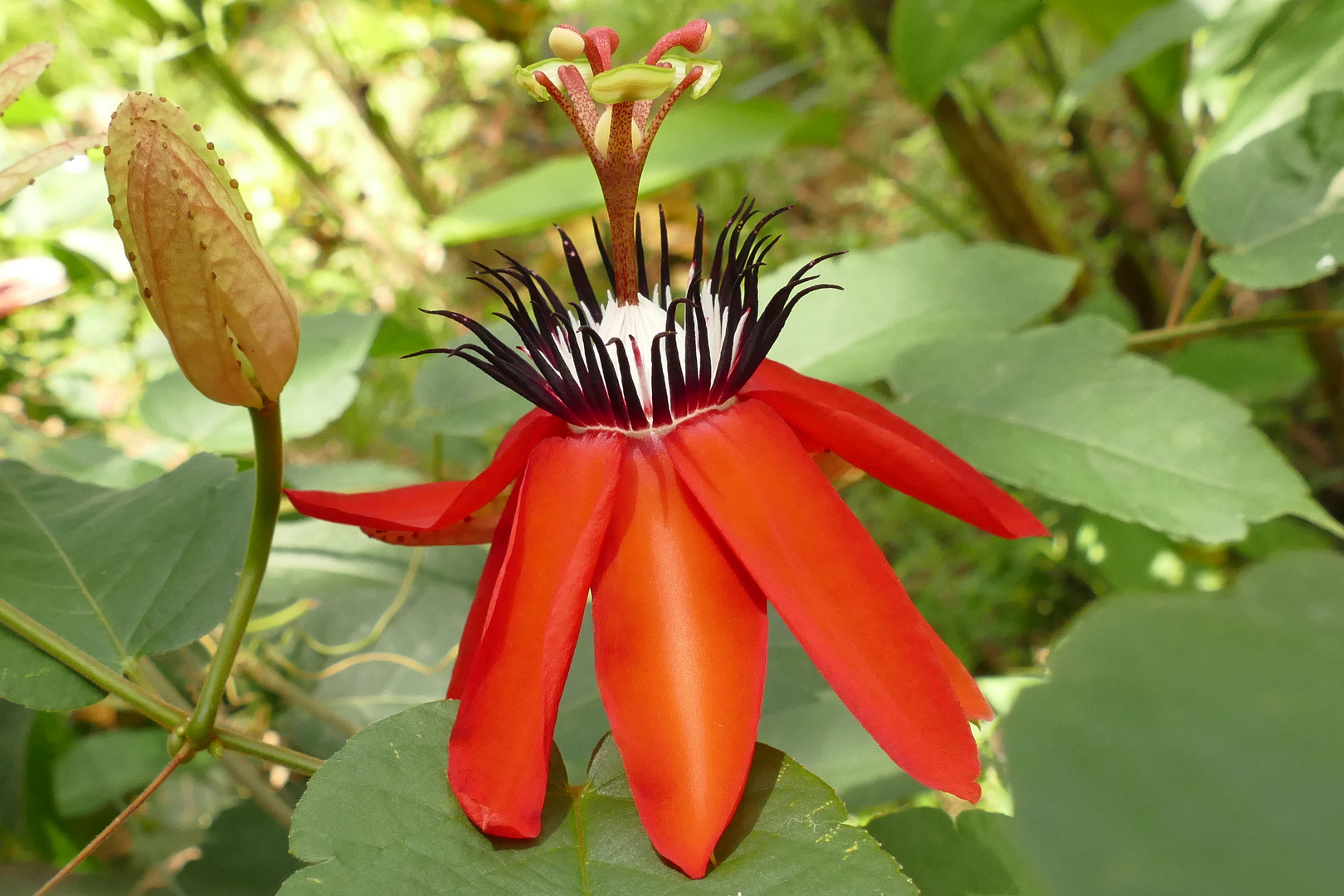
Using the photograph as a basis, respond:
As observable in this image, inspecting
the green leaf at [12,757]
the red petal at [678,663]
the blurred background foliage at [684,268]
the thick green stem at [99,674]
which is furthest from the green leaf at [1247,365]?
the green leaf at [12,757]

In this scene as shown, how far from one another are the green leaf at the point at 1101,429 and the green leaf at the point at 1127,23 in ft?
1.78

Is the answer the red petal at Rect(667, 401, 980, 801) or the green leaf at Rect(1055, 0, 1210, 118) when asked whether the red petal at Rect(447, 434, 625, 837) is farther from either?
the green leaf at Rect(1055, 0, 1210, 118)

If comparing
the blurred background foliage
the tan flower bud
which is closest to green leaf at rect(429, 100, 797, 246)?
the blurred background foliage

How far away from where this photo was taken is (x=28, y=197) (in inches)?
36.1

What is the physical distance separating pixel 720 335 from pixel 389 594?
378 millimetres

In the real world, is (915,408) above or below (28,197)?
below

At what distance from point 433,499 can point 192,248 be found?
5.3 inches

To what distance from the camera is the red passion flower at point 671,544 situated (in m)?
0.30

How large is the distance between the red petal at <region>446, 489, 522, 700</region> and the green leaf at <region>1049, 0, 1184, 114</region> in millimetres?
908

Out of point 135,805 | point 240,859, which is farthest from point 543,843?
point 240,859

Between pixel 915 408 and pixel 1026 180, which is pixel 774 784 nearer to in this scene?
pixel 915 408

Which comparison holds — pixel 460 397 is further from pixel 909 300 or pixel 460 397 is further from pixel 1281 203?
pixel 1281 203

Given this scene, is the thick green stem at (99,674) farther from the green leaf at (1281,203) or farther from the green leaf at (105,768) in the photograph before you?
the green leaf at (1281,203)

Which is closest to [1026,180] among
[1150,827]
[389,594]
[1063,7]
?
[1063,7]
